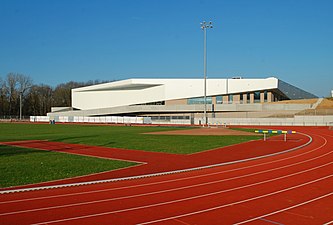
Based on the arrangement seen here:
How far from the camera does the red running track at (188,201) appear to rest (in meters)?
7.66

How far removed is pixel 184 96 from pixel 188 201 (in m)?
69.3

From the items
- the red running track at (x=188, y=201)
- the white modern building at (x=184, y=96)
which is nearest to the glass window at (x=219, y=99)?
the white modern building at (x=184, y=96)

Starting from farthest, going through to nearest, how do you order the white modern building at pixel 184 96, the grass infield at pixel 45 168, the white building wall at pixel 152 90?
the white building wall at pixel 152 90, the white modern building at pixel 184 96, the grass infield at pixel 45 168

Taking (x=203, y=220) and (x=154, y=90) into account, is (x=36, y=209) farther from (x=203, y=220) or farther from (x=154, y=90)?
(x=154, y=90)

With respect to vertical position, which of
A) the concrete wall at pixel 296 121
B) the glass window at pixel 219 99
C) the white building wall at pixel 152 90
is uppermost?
the white building wall at pixel 152 90

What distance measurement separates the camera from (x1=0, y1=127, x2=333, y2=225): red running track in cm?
A: 766

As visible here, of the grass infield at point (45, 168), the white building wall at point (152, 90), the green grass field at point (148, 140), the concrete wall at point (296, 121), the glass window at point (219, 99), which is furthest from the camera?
the glass window at point (219, 99)

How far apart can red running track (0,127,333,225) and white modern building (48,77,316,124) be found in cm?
5666

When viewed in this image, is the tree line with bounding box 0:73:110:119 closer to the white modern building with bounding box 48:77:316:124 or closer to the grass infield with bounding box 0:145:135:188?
the white modern building with bounding box 48:77:316:124

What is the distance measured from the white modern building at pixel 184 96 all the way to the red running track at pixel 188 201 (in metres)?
56.7

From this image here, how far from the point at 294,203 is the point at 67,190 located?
688cm

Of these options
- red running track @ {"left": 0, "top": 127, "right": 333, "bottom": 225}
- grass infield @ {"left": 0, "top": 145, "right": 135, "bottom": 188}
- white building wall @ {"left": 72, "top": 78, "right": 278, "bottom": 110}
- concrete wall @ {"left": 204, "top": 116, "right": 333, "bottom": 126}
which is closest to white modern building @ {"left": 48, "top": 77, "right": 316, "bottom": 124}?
white building wall @ {"left": 72, "top": 78, "right": 278, "bottom": 110}

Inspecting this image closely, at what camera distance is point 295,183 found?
1166 cm

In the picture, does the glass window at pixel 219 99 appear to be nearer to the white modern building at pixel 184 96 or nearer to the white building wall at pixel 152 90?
the white modern building at pixel 184 96
